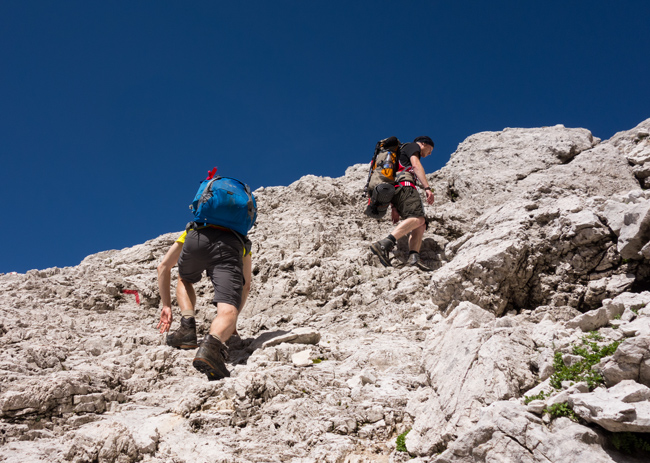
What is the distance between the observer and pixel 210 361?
4852 mm

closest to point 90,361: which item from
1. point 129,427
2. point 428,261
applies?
point 129,427

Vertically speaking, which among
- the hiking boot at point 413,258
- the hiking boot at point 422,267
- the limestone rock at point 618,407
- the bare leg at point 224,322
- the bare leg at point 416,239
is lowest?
the limestone rock at point 618,407

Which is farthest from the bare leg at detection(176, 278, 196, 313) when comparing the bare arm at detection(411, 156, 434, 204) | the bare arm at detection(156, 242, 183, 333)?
the bare arm at detection(411, 156, 434, 204)

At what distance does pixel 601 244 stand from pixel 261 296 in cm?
531

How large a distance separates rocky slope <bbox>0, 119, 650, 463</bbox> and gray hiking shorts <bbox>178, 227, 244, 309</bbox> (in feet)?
3.22

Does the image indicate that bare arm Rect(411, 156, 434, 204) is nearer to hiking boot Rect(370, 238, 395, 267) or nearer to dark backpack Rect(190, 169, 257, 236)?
hiking boot Rect(370, 238, 395, 267)

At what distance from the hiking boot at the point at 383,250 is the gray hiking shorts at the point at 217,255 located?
3033 mm

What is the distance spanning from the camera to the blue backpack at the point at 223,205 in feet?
19.8

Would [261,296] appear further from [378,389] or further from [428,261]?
[378,389]

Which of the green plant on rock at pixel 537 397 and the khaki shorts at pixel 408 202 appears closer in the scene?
the green plant on rock at pixel 537 397

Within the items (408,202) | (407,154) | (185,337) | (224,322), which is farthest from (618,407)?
(407,154)

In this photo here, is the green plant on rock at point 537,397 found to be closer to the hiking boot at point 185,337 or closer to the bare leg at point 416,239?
the hiking boot at point 185,337

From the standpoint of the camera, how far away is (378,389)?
4.38 meters

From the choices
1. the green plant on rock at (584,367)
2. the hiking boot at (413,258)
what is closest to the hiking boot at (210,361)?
the green plant on rock at (584,367)
